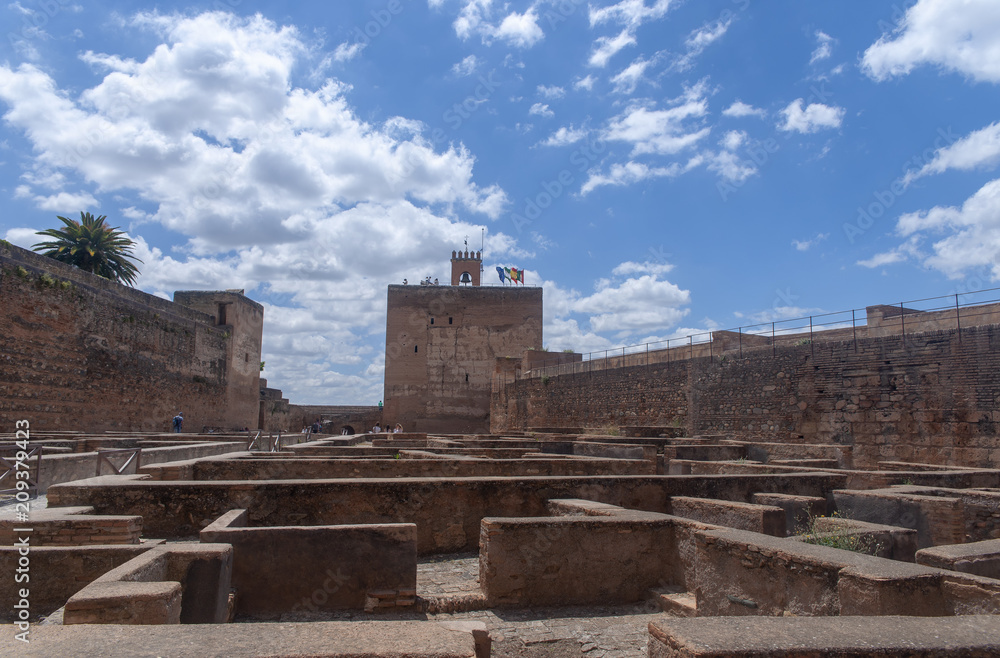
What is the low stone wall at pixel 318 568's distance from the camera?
388cm

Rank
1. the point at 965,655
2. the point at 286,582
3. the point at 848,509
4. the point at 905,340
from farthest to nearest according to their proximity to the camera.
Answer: the point at 905,340 < the point at 848,509 < the point at 286,582 < the point at 965,655

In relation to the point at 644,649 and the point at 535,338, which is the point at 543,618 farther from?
the point at 535,338

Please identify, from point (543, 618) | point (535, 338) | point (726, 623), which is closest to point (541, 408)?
point (535, 338)

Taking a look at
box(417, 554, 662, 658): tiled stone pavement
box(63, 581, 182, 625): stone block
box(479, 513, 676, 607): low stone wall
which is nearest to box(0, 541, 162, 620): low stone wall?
box(63, 581, 182, 625): stone block

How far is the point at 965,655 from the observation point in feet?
6.60

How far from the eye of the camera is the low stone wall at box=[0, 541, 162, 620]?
3555 mm

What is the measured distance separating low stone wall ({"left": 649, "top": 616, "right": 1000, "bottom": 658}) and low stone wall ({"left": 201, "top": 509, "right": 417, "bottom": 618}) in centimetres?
214

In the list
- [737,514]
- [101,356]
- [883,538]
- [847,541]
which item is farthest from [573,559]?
[101,356]

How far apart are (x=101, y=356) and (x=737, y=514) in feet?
64.1

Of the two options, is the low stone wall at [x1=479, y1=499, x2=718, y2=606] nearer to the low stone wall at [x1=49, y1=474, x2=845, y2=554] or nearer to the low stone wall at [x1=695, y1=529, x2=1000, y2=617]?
the low stone wall at [x1=695, y1=529, x2=1000, y2=617]

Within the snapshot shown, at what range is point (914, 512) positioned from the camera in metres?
5.39

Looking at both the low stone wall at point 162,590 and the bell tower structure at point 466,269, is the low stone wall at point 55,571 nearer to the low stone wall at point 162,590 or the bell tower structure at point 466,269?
the low stone wall at point 162,590

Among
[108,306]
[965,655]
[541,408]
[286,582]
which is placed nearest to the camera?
[965,655]

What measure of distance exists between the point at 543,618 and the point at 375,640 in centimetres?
227
